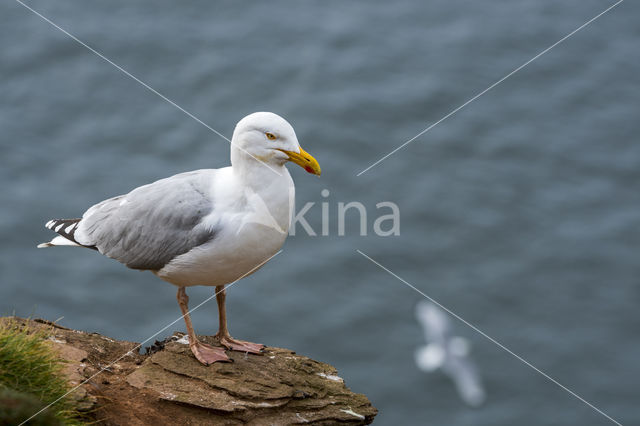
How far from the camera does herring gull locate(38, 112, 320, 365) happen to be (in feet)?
23.4

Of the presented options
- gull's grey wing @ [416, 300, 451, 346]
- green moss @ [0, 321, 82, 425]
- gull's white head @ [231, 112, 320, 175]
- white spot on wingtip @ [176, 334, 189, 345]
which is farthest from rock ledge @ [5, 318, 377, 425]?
gull's grey wing @ [416, 300, 451, 346]

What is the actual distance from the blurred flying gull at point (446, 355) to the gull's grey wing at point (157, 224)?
16.4ft

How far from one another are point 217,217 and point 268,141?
704mm

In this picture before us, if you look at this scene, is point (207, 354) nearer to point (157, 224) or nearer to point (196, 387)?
point (196, 387)

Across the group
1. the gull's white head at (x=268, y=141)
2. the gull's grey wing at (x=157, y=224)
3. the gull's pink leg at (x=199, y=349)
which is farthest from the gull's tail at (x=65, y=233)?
the gull's white head at (x=268, y=141)

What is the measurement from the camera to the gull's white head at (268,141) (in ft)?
23.1

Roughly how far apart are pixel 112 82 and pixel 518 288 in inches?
273

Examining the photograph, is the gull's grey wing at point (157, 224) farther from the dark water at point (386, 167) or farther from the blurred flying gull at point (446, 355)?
the blurred flying gull at point (446, 355)

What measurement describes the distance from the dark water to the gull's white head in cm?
498

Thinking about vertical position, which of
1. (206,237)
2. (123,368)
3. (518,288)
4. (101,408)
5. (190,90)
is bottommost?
(101,408)

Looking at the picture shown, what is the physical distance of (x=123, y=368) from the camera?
7.75 m

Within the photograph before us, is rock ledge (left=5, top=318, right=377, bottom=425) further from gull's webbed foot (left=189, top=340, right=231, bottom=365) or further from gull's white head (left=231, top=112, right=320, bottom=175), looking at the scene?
gull's white head (left=231, top=112, right=320, bottom=175)

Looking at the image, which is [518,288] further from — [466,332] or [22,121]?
[22,121]

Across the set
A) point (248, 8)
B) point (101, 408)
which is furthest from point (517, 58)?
point (101, 408)
